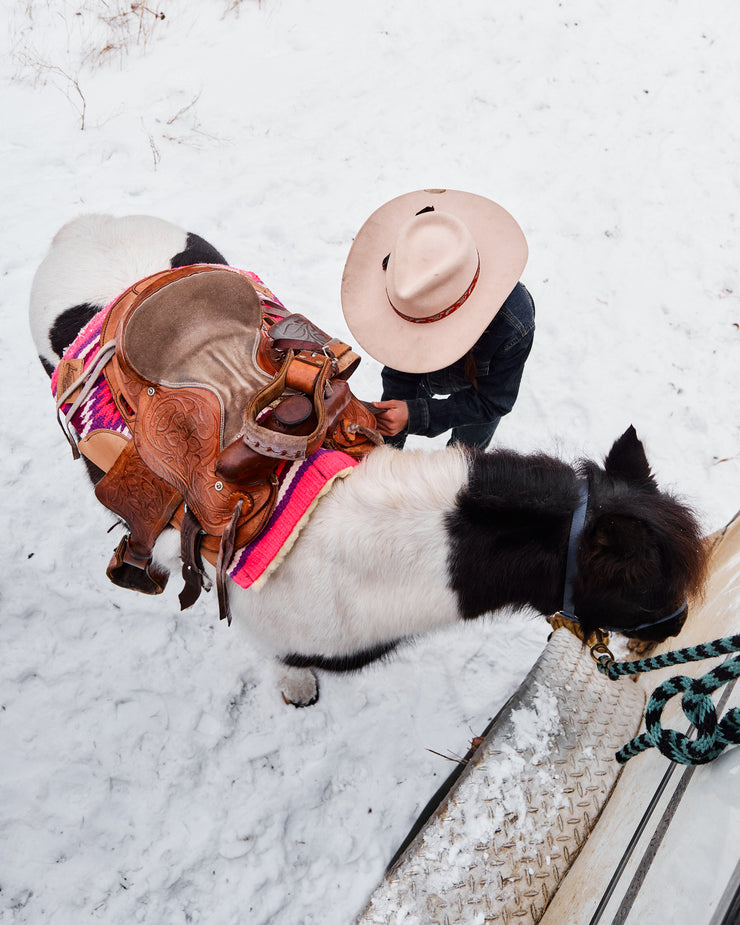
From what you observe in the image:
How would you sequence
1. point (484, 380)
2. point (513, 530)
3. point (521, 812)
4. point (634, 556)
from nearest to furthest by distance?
point (634, 556), point (513, 530), point (521, 812), point (484, 380)

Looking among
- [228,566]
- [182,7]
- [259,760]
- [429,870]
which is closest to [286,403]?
[228,566]

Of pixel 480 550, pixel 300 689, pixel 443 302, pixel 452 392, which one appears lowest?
pixel 300 689

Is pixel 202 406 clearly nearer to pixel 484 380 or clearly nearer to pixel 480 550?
pixel 480 550

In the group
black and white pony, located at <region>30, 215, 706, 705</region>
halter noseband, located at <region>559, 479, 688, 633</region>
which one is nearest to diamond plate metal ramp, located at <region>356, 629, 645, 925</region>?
black and white pony, located at <region>30, 215, 706, 705</region>

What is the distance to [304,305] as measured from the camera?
367 cm

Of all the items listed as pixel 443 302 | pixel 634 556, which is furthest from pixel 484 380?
pixel 634 556

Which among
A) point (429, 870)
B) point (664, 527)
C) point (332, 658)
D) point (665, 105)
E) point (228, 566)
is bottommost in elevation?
point (429, 870)

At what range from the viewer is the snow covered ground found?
7.39ft

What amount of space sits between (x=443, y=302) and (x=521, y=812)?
1731 millimetres

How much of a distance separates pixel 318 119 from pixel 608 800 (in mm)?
4900

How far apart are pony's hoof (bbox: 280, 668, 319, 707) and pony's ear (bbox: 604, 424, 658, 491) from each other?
1465 mm

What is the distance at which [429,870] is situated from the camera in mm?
1790

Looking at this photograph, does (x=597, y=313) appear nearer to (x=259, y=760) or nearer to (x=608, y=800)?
(x=608, y=800)

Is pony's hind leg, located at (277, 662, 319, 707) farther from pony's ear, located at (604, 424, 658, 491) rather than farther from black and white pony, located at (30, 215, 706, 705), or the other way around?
pony's ear, located at (604, 424, 658, 491)
